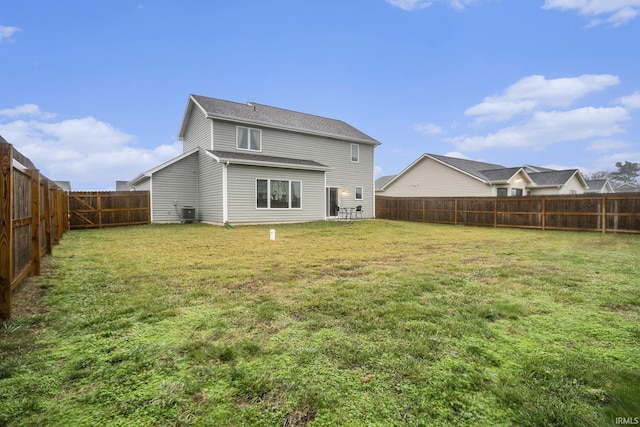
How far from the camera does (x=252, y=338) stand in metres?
2.56

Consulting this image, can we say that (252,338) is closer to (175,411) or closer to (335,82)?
(175,411)

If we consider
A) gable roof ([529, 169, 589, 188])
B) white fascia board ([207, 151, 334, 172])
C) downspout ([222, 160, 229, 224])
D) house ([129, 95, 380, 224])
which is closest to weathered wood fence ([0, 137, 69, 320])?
white fascia board ([207, 151, 334, 172])

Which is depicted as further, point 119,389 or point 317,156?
point 317,156

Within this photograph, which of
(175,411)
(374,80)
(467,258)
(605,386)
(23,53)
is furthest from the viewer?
(374,80)

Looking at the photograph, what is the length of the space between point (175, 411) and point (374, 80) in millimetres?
30754

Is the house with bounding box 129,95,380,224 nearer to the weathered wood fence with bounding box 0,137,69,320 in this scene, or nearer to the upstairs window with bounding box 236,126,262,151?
the upstairs window with bounding box 236,126,262,151

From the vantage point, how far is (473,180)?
22.4 metres

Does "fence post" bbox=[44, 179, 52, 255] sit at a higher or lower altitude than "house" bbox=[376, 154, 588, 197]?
lower

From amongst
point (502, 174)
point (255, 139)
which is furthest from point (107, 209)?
point (502, 174)

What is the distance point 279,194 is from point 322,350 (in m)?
13.7

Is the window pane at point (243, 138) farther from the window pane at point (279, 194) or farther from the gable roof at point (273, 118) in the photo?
the window pane at point (279, 194)

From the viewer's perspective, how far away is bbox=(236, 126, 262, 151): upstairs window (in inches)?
637

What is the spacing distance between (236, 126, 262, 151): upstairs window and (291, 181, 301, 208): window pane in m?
3.00

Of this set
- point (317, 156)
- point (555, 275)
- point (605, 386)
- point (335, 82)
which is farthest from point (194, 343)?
point (335, 82)
